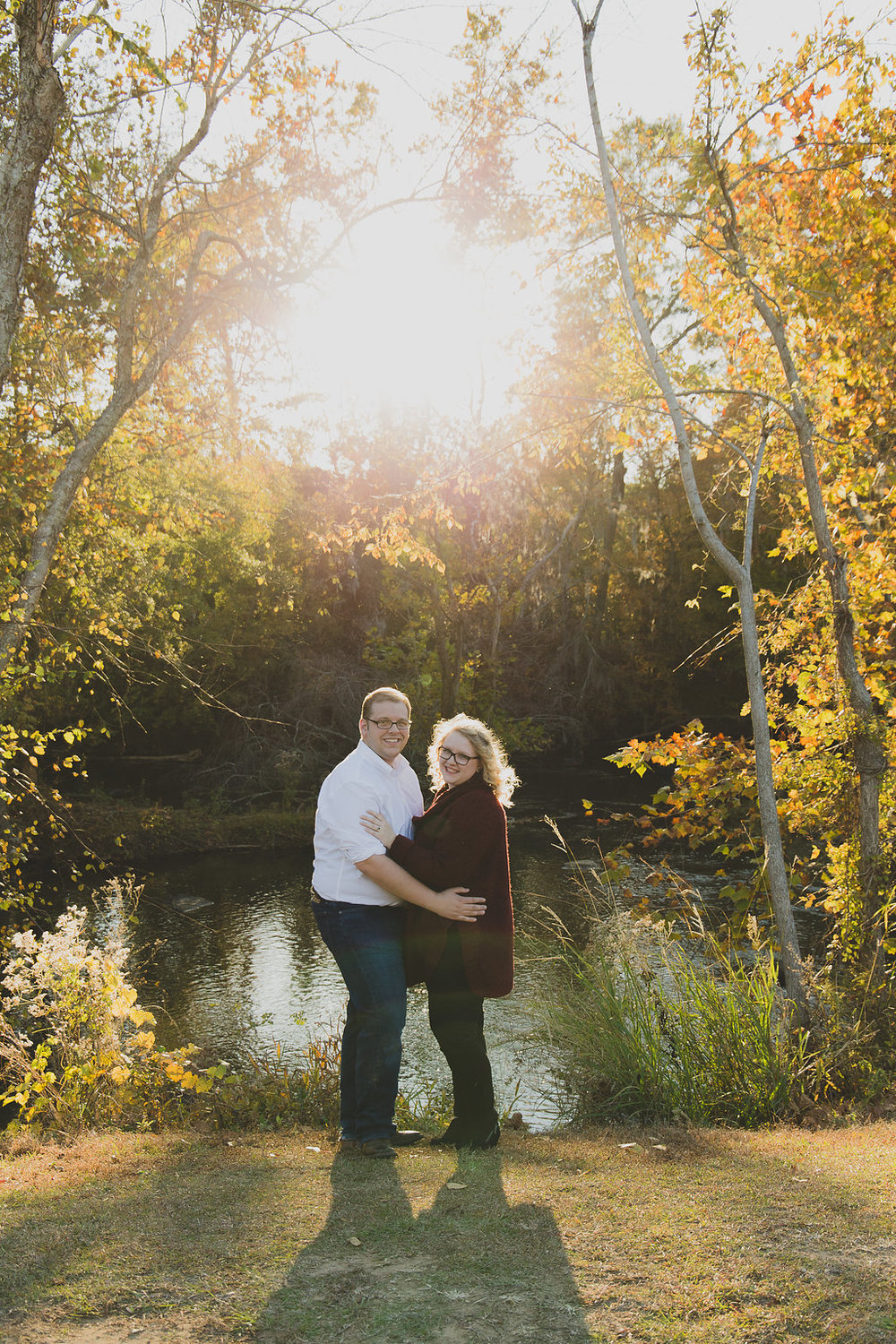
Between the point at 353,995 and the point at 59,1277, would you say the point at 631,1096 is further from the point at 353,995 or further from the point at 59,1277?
the point at 59,1277

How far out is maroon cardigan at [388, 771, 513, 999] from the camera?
3.92m

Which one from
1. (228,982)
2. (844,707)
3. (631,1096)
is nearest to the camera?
(631,1096)

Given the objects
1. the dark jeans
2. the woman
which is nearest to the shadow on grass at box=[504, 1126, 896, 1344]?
the dark jeans

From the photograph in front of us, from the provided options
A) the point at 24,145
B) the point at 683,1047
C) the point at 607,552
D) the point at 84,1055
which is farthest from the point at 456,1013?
the point at 607,552

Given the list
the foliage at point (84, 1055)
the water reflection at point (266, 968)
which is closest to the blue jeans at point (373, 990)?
the foliage at point (84, 1055)

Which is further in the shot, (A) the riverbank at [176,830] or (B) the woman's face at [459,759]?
(A) the riverbank at [176,830]

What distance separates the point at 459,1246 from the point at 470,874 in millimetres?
1354

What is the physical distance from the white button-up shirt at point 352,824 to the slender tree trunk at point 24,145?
316 cm

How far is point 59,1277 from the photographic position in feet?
8.99

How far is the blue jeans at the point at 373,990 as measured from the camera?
13.0 feet

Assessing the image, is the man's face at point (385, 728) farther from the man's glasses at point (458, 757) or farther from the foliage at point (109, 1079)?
the foliage at point (109, 1079)

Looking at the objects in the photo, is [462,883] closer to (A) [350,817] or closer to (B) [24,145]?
(A) [350,817]

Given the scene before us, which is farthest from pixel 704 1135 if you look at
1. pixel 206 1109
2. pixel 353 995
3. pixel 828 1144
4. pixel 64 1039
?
pixel 64 1039

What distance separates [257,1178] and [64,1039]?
90.8 inches
